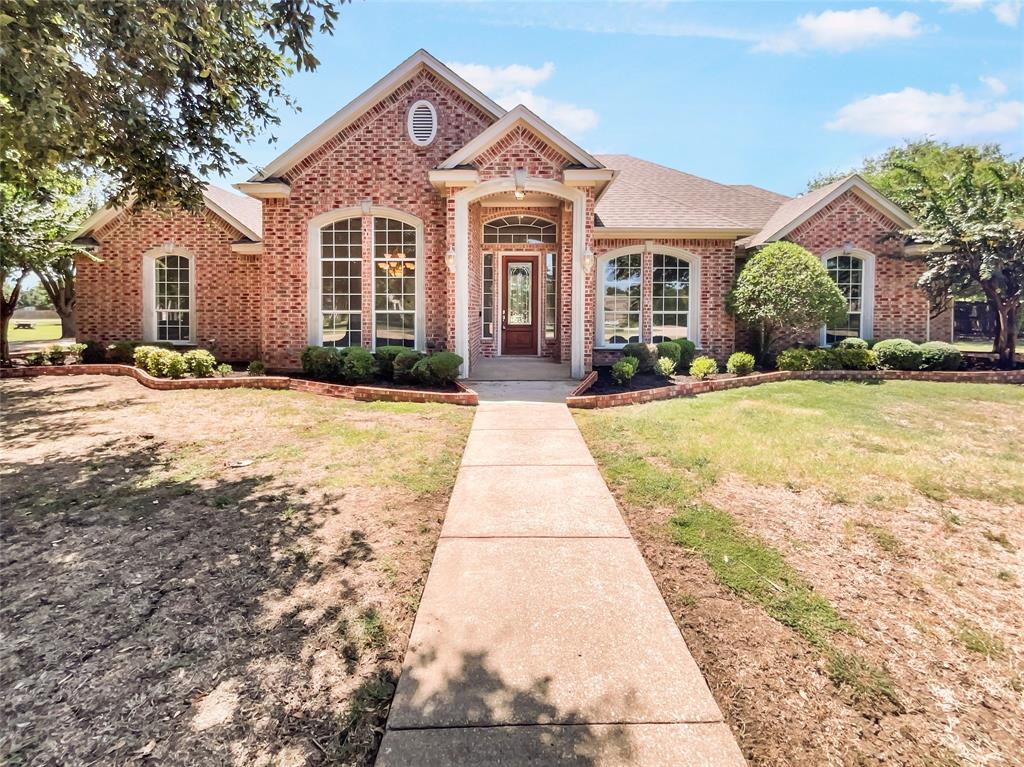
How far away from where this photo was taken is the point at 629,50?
8.92m

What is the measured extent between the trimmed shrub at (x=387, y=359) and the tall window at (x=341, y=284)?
167 cm

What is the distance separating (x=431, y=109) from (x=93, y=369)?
34.0ft

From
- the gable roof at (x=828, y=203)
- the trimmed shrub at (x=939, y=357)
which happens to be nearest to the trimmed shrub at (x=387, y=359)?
the gable roof at (x=828, y=203)

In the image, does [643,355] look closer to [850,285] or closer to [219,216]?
[850,285]

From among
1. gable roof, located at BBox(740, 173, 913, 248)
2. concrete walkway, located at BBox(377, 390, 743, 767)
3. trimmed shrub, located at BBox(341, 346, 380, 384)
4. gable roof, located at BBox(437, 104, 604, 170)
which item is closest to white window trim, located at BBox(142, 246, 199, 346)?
trimmed shrub, located at BBox(341, 346, 380, 384)

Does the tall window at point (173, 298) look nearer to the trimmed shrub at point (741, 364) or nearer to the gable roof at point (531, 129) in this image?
the gable roof at point (531, 129)

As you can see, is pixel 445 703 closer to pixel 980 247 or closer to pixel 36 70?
pixel 36 70

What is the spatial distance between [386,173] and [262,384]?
5.59 m

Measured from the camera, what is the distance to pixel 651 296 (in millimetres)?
13516

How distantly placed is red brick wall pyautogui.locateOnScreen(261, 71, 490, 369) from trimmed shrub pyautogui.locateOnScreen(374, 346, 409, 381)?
5.97 feet

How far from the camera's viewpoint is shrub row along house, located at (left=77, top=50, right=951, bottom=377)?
11.0 meters

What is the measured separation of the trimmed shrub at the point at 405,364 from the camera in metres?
10.4

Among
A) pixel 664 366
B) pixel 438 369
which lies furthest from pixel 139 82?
pixel 664 366

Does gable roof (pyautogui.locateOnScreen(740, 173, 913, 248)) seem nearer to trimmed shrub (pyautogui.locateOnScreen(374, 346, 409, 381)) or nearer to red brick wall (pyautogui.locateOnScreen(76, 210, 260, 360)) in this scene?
trimmed shrub (pyautogui.locateOnScreen(374, 346, 409, 381))
